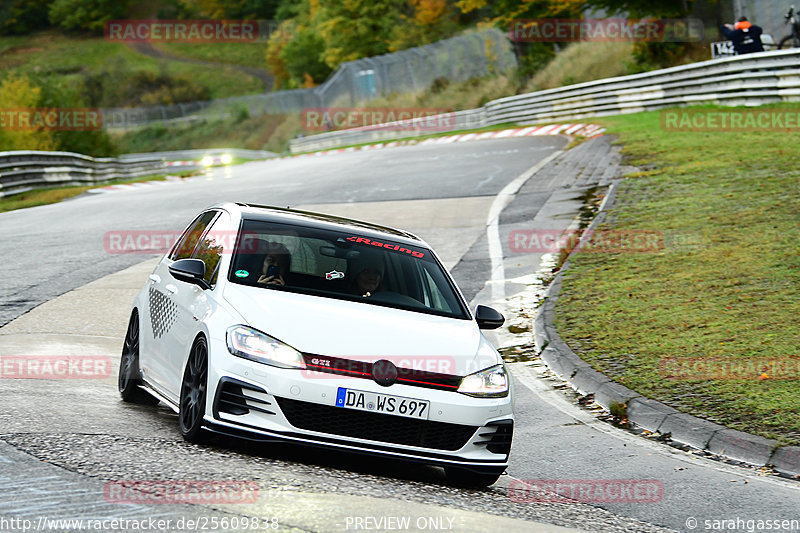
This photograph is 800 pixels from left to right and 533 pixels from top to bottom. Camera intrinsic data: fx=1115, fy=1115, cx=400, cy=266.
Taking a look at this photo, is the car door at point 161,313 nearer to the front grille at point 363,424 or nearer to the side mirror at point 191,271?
the side mirror at point 191,271

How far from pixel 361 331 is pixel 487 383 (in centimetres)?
85

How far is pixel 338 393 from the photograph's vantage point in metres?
6.39

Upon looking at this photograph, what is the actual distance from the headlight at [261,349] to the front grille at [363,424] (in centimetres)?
23

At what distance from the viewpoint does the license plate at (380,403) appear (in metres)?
6.41

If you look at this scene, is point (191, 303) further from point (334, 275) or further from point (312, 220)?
point (312, 220)

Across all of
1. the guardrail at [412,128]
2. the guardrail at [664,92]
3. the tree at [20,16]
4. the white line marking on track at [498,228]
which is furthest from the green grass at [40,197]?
the tree at [20,16]

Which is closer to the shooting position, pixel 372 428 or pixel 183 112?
pixel 372 428

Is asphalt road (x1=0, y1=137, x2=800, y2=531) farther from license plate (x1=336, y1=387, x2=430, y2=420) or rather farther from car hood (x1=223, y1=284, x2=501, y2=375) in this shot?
car hood (x1=223, y1=284, x2=501, y2=375)

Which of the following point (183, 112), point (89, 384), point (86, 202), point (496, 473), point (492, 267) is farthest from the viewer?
point (183, 112)

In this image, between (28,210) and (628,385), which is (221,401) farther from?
(28,210)

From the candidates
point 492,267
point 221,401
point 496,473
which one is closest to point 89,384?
point 221,401

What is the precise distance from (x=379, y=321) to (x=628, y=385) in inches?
131

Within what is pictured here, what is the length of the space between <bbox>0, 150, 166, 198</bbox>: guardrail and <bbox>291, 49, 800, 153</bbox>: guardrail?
15.9 m

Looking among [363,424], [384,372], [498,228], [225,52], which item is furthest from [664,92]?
[225,52]
